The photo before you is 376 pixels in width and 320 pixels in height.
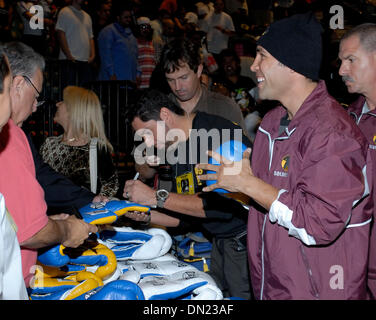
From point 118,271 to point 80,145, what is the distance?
2.12 meters

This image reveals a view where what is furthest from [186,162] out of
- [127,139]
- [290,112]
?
[127,139]

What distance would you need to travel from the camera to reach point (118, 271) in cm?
278

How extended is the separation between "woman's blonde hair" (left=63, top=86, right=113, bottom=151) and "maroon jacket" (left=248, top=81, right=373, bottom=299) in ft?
8.74

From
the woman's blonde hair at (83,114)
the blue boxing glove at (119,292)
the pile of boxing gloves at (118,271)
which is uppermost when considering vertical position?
the woman's blonde hair at (83,114)

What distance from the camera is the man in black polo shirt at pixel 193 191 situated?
304 cm

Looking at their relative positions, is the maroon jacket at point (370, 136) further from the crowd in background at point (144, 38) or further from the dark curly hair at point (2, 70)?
the dark curly hair at point (2, 70)

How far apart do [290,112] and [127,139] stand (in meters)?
5.00

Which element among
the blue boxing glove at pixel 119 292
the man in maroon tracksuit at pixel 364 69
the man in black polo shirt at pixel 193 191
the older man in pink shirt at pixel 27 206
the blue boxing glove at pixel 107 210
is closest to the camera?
the older man in pink shirt at pixel 27 206

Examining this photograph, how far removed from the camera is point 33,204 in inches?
79.4

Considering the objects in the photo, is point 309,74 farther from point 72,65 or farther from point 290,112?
point 72,65

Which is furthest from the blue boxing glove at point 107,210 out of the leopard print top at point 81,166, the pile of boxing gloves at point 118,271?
the leopard print top at point 81,166

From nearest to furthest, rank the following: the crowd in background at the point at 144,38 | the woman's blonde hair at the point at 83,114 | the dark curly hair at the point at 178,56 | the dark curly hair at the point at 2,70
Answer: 1. the dark curly hair at the point at 2,70
2. the dark curly hair at the point at 178,56
3. the woman's blonde hair at the point at 83,114
4. the crowd in background at the point at 144,38

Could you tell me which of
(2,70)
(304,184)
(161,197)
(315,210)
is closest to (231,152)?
(304,184)

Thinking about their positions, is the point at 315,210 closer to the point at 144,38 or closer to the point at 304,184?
the point at 304,184
